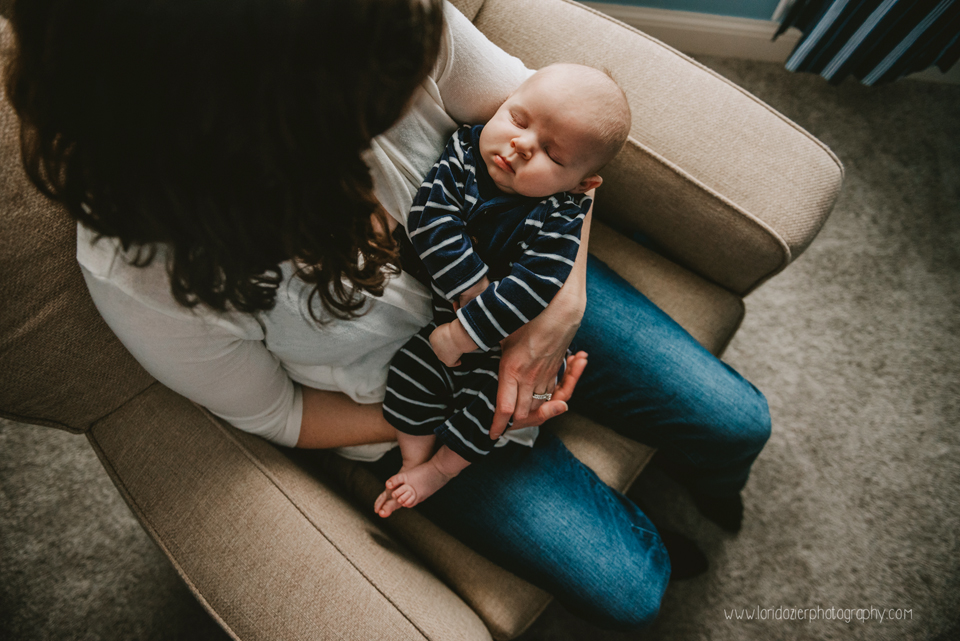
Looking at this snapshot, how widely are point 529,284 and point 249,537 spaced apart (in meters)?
0.53

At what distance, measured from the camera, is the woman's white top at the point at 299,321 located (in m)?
0.56

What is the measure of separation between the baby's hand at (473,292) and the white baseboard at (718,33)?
148 cm

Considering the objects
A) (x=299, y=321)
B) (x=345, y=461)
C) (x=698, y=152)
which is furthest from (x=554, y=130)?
(x=345, y=461)

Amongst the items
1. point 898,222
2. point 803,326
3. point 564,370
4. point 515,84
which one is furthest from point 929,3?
point 564,370

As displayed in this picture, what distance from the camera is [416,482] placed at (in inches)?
30.9

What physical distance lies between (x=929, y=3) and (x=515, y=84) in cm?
132

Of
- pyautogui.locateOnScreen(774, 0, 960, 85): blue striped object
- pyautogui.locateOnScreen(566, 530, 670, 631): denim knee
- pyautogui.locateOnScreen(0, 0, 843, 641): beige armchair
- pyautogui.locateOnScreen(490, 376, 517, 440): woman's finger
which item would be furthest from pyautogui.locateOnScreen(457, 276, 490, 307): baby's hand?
pyautogui.locateOnScreen(774, 0, 960, 85): blue striped object

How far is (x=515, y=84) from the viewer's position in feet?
2.59

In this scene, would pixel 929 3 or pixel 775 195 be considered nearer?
pixel 775 195

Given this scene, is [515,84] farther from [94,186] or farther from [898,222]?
[898,222]

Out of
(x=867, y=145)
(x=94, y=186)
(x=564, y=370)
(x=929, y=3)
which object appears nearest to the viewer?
(x=94, y=186)

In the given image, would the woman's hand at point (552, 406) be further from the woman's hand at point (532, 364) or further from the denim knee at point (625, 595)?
the denim knee at point (625, 595)

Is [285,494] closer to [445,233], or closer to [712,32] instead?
[445,233]

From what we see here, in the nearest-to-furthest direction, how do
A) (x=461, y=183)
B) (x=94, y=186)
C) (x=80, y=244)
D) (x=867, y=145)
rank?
(x=94, y=186), (x=80, y=244), (x=461, y=183), (x=867, y=145)
